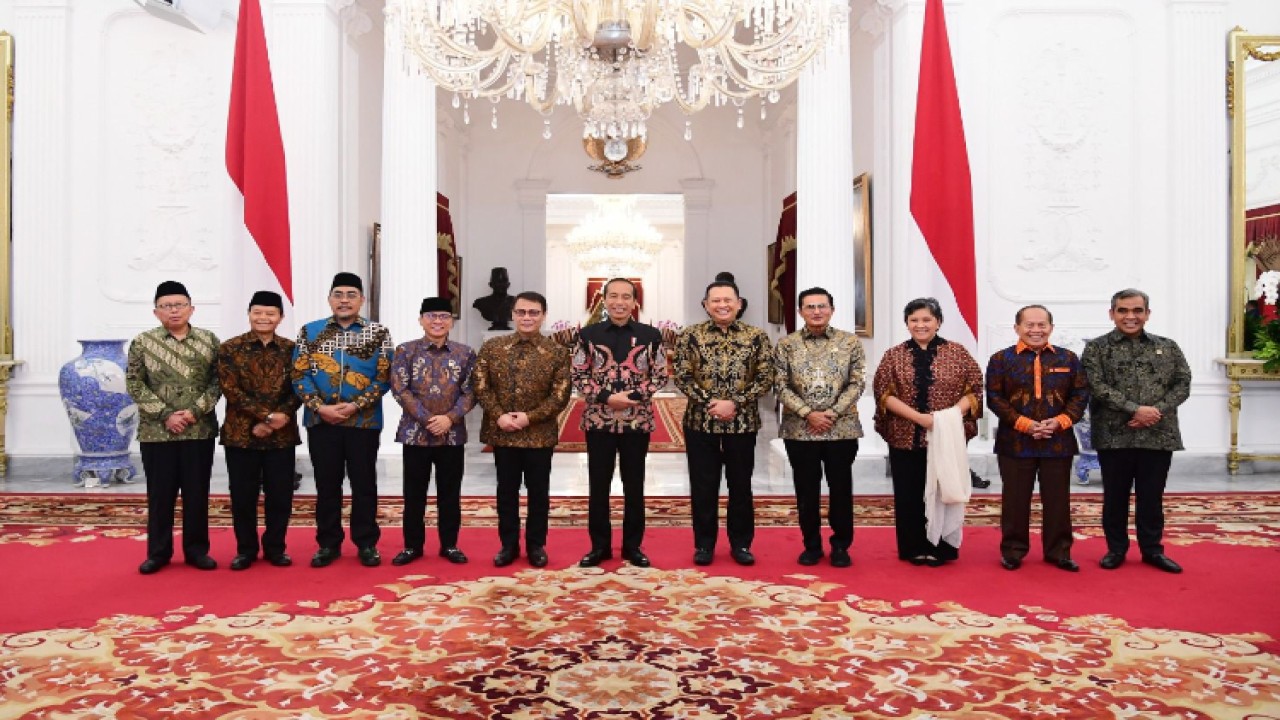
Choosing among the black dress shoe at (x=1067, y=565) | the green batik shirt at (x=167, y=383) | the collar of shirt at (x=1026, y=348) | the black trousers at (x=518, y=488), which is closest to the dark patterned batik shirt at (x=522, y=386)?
the black trousers at (x=518, y=488)

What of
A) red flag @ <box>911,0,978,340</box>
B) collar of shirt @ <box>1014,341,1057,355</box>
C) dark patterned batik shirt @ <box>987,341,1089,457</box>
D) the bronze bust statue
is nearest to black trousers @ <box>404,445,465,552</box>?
dark patterned batik shirt @ <box>987,341,1089,457</box>

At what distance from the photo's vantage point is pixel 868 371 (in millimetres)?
8188

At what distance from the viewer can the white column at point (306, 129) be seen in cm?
686

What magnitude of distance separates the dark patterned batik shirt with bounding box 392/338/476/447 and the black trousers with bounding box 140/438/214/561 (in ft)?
2.97

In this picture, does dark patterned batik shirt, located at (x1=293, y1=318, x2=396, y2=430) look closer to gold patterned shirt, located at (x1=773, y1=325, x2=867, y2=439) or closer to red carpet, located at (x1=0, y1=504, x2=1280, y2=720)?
red carpet, located at (x1=0, y1=504, x2=1280, y2=720)

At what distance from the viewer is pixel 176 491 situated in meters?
4.38

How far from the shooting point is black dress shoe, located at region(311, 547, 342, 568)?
14.3 ft

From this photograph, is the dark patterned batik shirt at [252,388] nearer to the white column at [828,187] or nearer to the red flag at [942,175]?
the white column at [828,187]

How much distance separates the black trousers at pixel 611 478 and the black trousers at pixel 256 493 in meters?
A: 1.41

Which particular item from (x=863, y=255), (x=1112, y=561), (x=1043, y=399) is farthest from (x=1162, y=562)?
(x=863, y=255)

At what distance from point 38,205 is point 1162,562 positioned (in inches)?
306

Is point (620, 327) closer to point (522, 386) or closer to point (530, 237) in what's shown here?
point (522, 386)

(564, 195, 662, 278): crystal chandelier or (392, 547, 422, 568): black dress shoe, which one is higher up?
(564, 195, 662, 278): crystal chandelier

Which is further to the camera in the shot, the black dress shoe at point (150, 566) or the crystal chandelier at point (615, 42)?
the crystal chandelier at point (615, 42)
